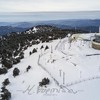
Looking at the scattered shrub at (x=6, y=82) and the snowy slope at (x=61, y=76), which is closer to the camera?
the snowy slope at (x=61, y=76)

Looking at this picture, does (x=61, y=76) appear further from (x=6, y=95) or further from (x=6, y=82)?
(x=6, y=95)

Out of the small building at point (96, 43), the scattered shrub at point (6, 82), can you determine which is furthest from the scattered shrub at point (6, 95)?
the small building at point (96, 43)

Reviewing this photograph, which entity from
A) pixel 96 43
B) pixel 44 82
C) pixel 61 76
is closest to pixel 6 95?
pixel 44 82

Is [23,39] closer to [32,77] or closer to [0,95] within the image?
[32,77]

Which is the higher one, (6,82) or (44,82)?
(44,82)

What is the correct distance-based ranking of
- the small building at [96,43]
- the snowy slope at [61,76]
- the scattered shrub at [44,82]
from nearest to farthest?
the snowy slope at [61,76]
the scattered shrub at [44,82]
the small building at [96,43]

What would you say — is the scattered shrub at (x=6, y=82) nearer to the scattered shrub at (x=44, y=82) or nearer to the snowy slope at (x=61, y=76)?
the snowy slope at (x=61, y=76)

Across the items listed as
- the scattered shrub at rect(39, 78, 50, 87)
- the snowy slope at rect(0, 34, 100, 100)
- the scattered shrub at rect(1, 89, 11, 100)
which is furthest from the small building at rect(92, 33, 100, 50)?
the scattered shrub at rect(1, 89, 11, 100)

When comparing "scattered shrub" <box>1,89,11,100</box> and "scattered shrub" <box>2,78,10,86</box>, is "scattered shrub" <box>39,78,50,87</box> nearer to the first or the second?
"scattered shrub" <box>1,89,11,100</box>

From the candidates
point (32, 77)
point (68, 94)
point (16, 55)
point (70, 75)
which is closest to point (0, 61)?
point (16, 55)
